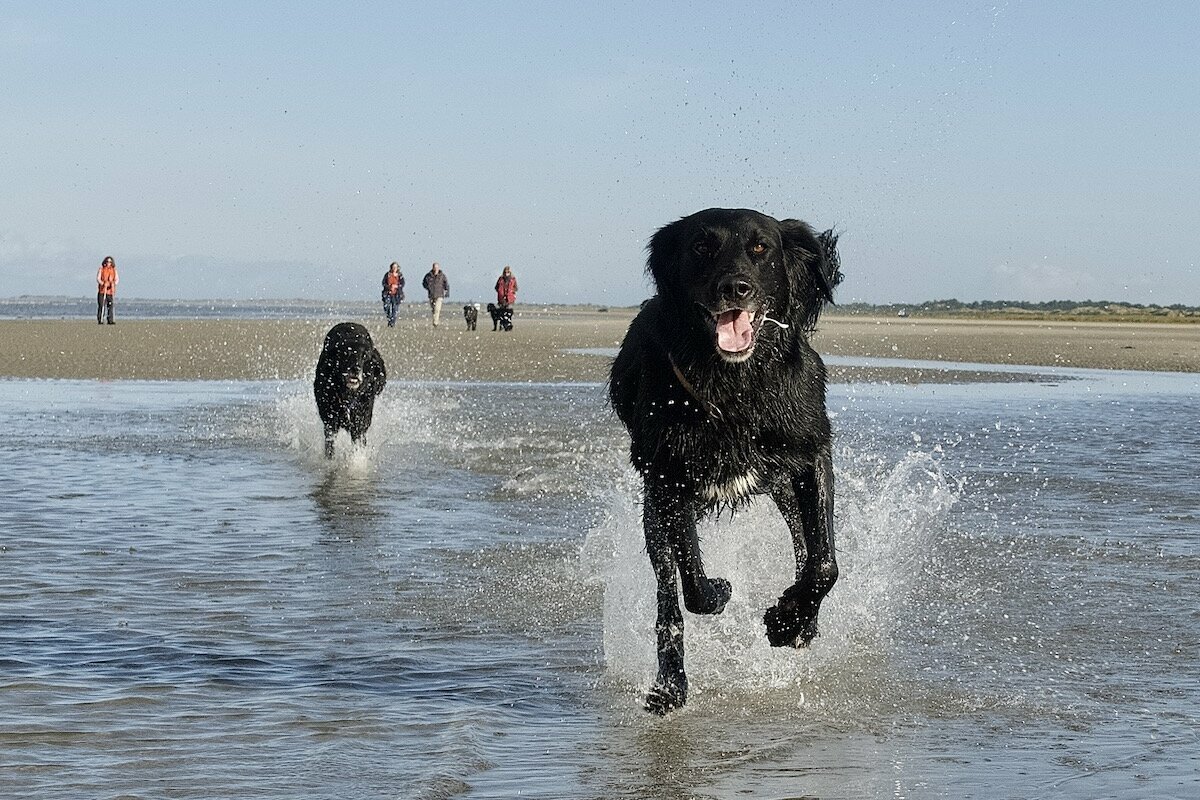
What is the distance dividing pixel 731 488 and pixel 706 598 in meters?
0.39

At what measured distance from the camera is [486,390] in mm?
17547

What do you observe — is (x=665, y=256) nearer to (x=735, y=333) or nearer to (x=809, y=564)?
(x=735, y=333)

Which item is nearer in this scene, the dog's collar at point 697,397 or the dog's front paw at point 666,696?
the dog's front paw at point 666,696

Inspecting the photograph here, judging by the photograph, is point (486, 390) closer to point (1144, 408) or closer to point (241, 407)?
point (241, 407)

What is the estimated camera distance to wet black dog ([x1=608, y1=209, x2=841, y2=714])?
4.74 m

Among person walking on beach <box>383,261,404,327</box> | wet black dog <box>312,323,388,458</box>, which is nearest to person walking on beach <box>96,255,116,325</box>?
person walking on beach <box>383,261,404,327</box>

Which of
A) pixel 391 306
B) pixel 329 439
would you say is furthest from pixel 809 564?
pixel 391 306

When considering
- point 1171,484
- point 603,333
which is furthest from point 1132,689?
point 603,333

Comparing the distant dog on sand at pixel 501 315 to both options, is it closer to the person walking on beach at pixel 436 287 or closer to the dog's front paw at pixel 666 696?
the person walking on beach at pixel 436 287

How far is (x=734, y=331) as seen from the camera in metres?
4.69

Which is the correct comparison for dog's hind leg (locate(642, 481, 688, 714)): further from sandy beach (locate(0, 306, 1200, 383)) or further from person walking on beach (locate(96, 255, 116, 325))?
person walking on beach (locate(96, 255, 116, 325))

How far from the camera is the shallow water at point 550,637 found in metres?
3.79

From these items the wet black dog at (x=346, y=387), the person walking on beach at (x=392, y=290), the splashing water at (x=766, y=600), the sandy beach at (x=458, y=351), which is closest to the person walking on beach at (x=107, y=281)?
the sandy beach at (x=458, y=351)

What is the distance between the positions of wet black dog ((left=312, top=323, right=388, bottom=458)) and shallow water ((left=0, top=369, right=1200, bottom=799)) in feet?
1.49
